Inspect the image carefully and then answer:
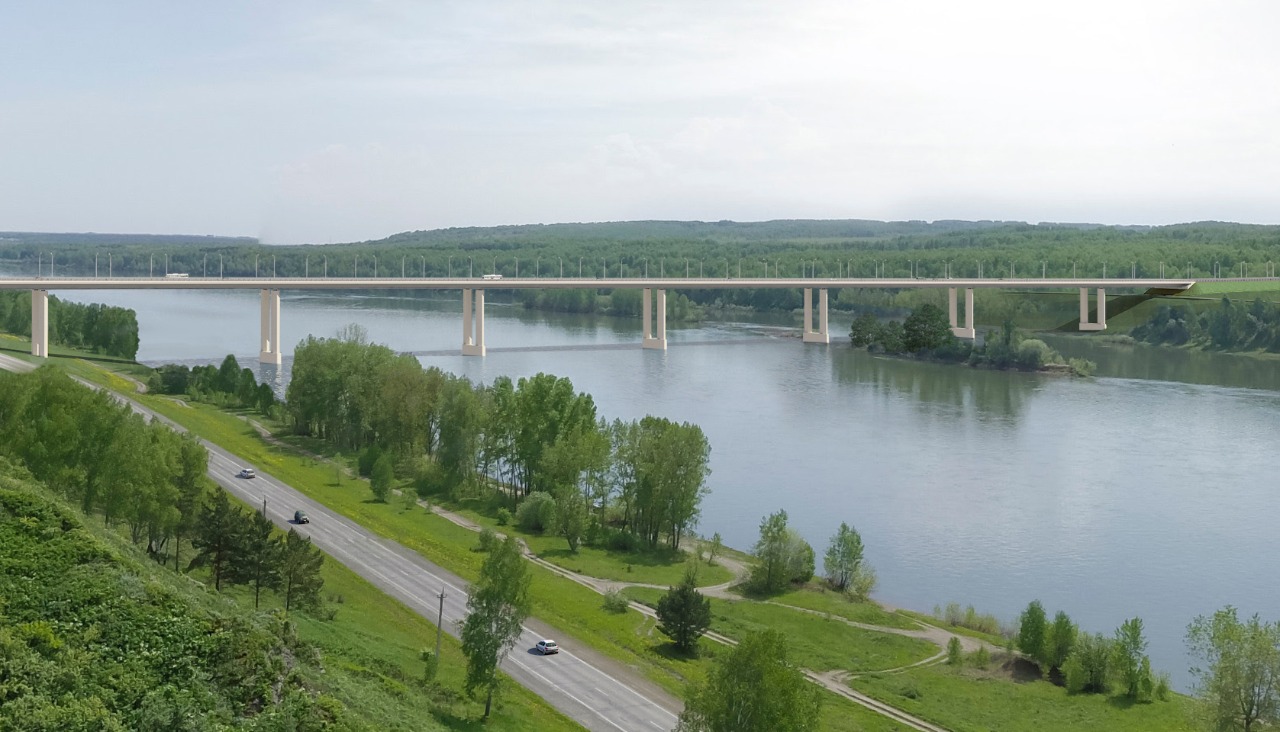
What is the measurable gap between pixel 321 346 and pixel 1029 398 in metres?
22.6

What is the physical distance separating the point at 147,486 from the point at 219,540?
1593 millimetres

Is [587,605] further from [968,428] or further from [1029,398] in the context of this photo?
[1029,398]

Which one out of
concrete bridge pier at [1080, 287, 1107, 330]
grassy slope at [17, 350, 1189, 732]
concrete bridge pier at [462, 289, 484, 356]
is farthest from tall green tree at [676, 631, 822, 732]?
concrete bridge pier at [1080, 287, 1107, 330]

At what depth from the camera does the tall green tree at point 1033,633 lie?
656 inches

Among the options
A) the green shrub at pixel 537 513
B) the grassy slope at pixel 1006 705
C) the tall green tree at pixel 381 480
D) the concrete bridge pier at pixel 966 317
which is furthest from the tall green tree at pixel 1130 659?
the concrete bridge pier at pixel 966 317

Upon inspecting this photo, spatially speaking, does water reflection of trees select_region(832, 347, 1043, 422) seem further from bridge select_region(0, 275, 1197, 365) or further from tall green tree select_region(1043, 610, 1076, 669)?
tall green tree select_region(1043, 610, 1076, 669)

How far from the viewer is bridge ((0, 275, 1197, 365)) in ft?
152

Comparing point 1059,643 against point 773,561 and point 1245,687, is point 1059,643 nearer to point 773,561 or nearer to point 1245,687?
point 1245,687

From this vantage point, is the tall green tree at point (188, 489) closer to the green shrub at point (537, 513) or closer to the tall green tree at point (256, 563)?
the tall green tree at point (256, 563)

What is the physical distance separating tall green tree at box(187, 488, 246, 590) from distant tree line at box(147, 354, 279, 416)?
18.3 m

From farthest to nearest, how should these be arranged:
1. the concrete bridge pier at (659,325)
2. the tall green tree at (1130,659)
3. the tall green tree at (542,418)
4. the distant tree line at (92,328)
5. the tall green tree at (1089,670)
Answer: the concrete bridge pier at (659,325) → the distant tree line at (92,328) → the tall green tree at (542,418) → the tall green tree at (1089,670) → the tall green tree at (1130,659)

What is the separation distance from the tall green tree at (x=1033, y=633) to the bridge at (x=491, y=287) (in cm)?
3222

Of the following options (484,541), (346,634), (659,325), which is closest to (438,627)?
(346,634)

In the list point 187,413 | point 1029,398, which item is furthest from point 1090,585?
point 1029,398
